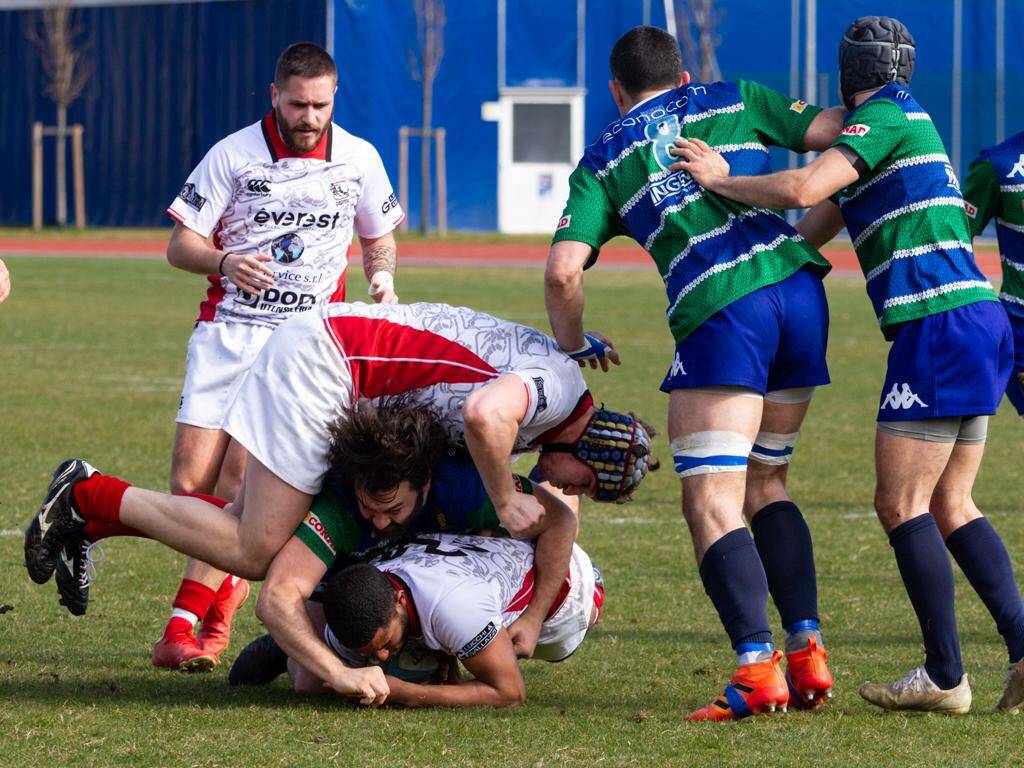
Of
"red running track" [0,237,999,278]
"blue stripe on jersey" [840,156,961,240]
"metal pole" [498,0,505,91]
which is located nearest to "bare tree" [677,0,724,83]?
"metal pole" [498,0,505,91]

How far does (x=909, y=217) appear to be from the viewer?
15.6 feet

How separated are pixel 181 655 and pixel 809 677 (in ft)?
6.78

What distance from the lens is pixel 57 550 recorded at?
509 cm

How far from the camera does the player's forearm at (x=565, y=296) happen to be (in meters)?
4.71

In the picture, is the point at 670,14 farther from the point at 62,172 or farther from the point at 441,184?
the point at 62,172

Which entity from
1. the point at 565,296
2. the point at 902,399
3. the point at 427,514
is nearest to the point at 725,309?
the point at 565,296

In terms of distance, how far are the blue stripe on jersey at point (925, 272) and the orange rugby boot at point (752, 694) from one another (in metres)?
1.10

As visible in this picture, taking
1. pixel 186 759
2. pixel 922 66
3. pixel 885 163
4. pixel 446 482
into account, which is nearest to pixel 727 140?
pixel 885 163

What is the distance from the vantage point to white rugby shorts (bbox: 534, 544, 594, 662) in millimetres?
5168

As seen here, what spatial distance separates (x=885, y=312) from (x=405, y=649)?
70.2 inches

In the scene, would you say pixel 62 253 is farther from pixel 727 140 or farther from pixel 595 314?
pixel 727 140

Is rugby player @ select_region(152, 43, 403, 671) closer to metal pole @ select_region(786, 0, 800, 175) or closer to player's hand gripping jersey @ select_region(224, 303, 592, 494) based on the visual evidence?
player's hand gripping jersey @ select_region(224, 303, 592, 494)

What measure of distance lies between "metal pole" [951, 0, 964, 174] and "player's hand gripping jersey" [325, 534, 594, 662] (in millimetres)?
33076

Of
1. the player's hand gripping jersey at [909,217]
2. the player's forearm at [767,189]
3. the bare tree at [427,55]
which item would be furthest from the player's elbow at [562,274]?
the bare tree at [427,55]
